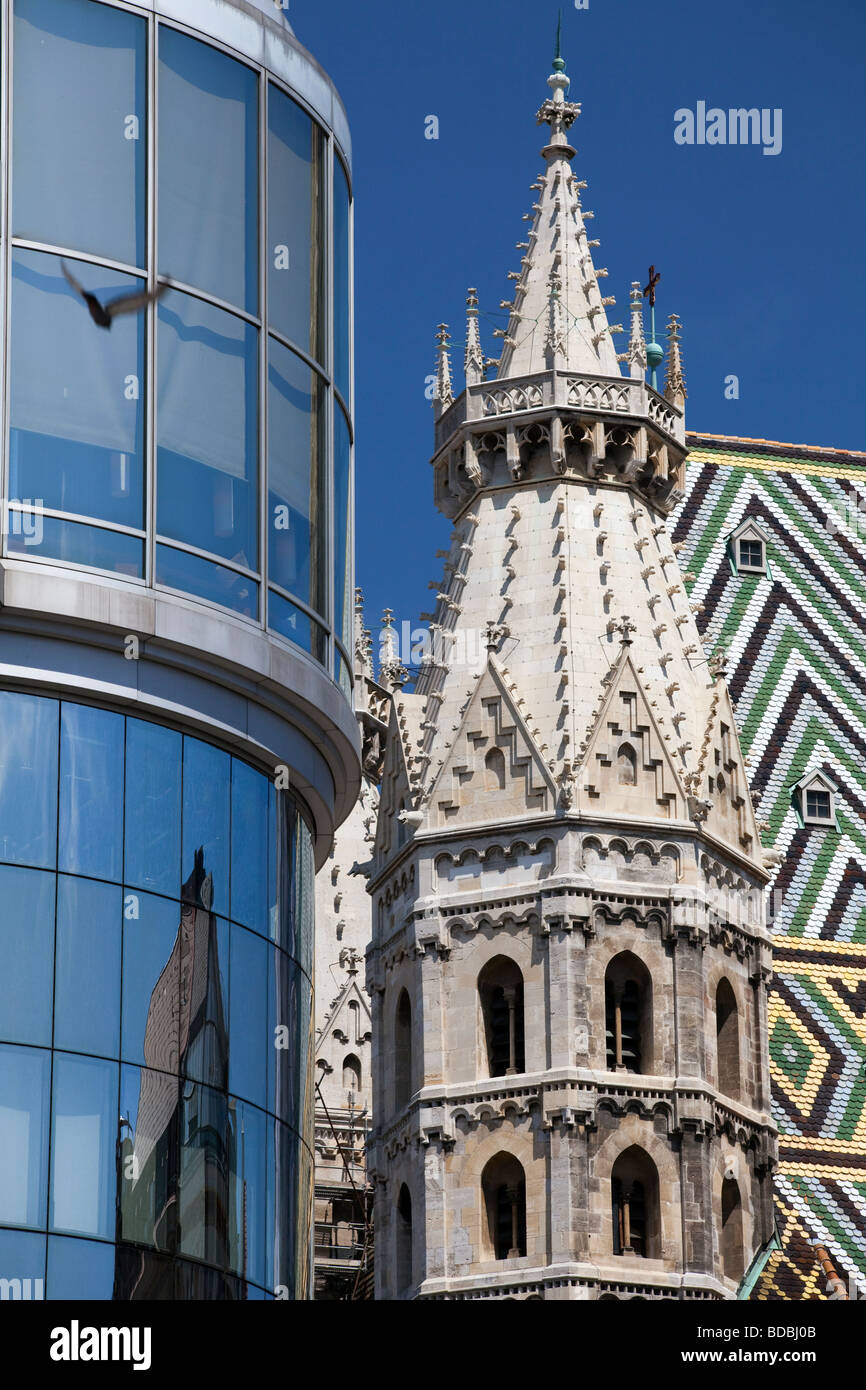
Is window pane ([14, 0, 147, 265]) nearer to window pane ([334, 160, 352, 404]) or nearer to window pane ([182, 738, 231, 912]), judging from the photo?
window pane ([334, 160, 352, 404])

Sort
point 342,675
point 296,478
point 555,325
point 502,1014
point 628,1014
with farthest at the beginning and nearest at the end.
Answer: point 555,325 < point 502,1014 < point 628,1014 < point 342,675 < point 296,478

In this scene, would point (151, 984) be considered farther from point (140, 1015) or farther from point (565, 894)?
point (565, 894)

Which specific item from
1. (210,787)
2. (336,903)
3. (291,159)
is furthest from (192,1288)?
(336,903)

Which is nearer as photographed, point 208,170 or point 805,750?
point 208,170

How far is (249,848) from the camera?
88.6 ft

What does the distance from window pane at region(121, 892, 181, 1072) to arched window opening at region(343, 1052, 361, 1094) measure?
27.2 meters

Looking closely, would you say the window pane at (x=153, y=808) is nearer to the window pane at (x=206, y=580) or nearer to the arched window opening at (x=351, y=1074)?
the window pane at (x=206, y=580)

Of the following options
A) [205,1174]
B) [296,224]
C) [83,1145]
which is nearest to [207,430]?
[296,224]

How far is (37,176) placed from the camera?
87.4 ft

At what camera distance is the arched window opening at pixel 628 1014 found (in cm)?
4475

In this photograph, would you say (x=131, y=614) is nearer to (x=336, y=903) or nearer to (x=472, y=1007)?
(x=472, y=1007)

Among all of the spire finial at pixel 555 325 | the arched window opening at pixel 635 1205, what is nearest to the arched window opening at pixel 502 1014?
the arched window opening at pixel 635 1205

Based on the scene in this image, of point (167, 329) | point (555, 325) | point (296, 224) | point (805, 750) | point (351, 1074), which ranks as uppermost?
point (555, 325)

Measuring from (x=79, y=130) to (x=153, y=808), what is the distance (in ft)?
16.1
